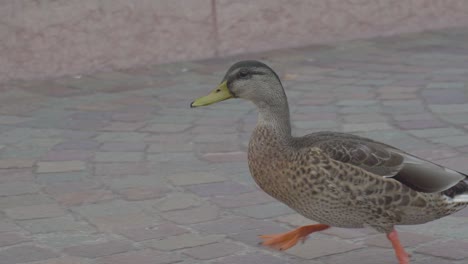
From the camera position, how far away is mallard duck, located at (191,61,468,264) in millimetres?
3926

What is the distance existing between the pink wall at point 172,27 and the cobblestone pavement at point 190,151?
0.67ft

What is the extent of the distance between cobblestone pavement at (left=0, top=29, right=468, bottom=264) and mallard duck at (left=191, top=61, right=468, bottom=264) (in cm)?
39

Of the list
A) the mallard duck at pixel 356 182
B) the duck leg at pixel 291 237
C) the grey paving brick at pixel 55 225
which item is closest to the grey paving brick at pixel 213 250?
the duck leg at pixel 291 237

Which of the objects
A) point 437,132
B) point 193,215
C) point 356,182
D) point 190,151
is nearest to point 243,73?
point 356,182

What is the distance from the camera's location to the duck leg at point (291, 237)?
4.34m

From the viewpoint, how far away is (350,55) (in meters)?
9.34

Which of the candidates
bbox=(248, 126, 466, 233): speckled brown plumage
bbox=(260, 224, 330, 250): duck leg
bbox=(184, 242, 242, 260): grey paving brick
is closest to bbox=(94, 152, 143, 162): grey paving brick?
bbox=(184, 242, 242, 260): grey paving brick

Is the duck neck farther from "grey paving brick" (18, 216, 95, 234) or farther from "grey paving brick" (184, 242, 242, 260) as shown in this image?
"grey paving brick" (18, 216, 95, 234)

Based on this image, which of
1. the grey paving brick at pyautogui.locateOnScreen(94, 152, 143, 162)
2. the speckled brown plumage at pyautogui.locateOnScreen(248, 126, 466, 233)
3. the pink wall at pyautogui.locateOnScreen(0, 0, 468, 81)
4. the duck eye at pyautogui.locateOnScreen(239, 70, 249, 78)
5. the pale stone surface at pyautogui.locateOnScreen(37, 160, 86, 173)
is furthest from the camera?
the pink wall at pyautogui.locateOnScreen(0, 0, 468, 81)

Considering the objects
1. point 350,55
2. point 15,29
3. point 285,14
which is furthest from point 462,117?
point 15,29

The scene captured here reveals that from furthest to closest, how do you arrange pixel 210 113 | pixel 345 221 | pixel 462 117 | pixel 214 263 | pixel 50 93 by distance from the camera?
1. pixel 50 93
2. pixel 210 113
3. pixel 462 117
4. pixel 214 263
5. pixel 345 221

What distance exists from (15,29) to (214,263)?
460 cm

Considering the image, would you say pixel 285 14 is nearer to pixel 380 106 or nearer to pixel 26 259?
pixel 380 106

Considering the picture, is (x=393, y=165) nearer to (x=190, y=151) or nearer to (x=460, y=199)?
(x=460, y=199)
